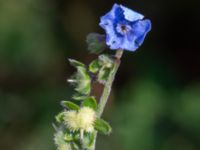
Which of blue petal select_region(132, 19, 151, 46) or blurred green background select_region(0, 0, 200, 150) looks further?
blurred green background select_region(0, 0, 200, 150)

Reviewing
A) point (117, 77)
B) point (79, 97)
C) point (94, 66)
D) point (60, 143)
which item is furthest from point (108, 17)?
point (117, 77)

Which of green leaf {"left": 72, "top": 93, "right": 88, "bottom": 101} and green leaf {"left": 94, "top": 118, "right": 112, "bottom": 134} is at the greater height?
green leaf {"left": 72, "top": 93, "right": 88, "bottom": 101}

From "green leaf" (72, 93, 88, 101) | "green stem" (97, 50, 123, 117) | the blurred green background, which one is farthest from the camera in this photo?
the blurred green background

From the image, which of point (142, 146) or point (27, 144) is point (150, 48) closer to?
point (142, 146)

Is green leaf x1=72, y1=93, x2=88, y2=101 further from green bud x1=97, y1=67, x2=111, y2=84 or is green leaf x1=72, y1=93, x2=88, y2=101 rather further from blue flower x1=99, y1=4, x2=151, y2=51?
blue flower x1=99, y1=4, x2=151, y2=51

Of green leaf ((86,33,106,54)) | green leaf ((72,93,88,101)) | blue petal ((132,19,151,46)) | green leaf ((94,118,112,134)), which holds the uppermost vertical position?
blue petal ((132,19,151,46))

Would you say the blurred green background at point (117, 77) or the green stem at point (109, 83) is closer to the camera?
the green stem at point (109, 83)

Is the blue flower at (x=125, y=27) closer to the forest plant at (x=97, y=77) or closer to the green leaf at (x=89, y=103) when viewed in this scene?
the forest plant at (x=97, y=77)

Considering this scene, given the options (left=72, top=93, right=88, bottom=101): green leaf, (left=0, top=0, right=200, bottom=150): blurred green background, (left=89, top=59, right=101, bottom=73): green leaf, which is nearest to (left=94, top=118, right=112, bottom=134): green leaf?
(left=72, top=93, right=88, bottom=101): green leaf

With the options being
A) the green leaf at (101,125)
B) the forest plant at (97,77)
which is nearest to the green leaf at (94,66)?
the forest plant at (97,77)
